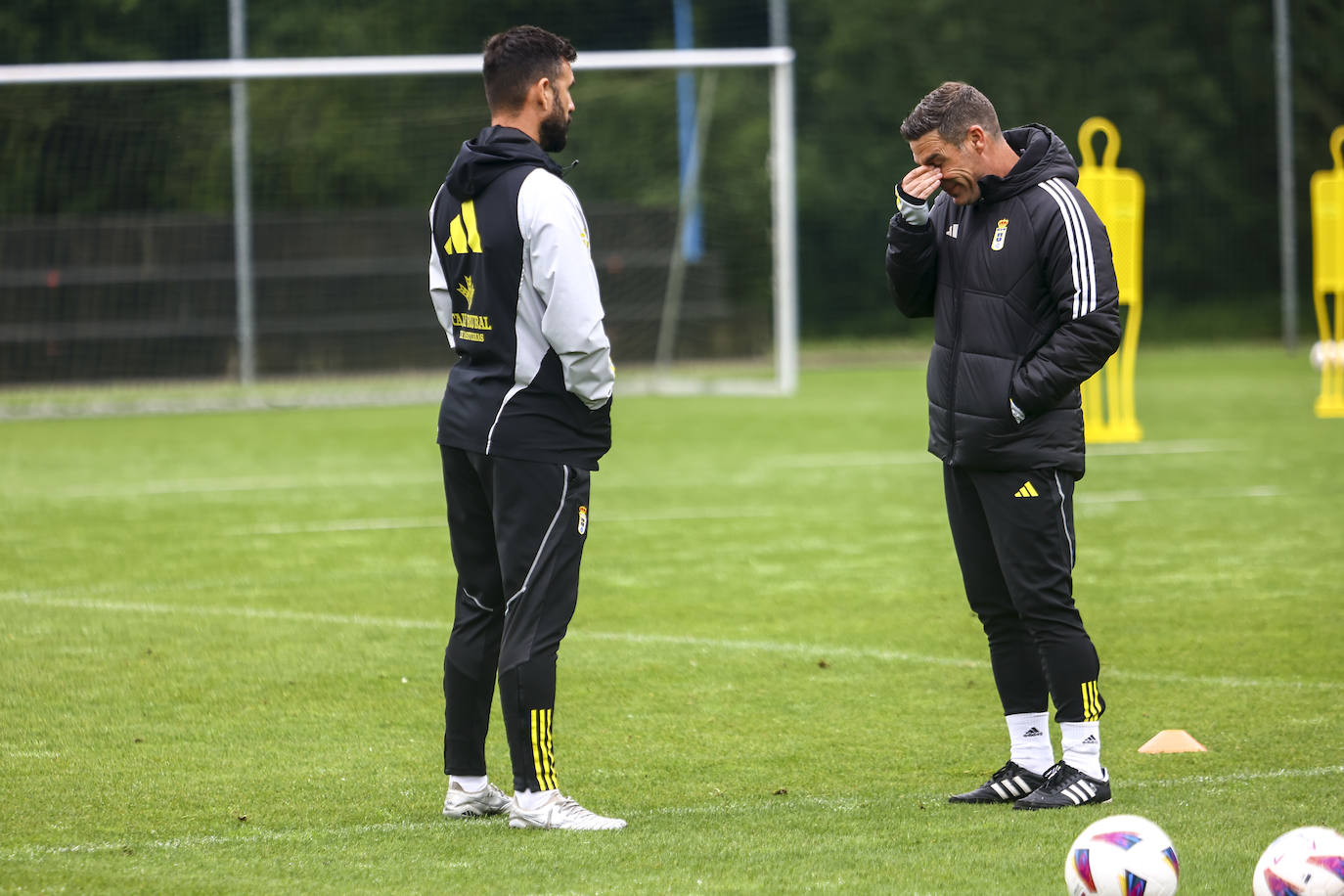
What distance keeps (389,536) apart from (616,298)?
43.5ft

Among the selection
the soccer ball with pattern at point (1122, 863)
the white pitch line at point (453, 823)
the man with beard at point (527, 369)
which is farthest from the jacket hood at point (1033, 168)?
the soccer ball with pattern at point (1122, 863)

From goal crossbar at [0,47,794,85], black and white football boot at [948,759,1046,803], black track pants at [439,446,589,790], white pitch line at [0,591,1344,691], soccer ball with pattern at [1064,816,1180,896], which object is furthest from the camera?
goal crossbar at [0,47,794,85]

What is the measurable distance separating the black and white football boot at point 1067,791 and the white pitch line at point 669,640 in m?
1.68

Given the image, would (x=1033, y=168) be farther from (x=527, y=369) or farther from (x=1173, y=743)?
(x=1173, y=743)

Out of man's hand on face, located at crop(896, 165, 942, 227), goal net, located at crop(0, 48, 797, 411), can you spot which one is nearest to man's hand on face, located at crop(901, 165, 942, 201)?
man's hand on face, located at crop(896, 165, 942, 227)

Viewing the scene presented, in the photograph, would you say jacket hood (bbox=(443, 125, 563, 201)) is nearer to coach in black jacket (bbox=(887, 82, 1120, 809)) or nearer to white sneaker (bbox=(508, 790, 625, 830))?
coach in black jacket (bbox=(887, 82, 1120, 809))

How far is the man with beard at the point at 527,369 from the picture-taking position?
436 centimetres

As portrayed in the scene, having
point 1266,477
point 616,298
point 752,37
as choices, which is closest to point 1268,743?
point 1266,477

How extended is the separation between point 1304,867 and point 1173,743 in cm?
174

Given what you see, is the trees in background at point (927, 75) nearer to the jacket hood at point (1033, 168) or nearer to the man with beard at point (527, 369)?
the jacket hood at point (1033, 168)

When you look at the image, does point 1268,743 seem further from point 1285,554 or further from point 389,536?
point 389,536

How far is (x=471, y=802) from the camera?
183 inches

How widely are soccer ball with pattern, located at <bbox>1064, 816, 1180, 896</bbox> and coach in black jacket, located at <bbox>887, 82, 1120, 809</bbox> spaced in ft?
2.98

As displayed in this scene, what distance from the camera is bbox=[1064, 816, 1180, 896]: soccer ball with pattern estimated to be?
3.59 meters
